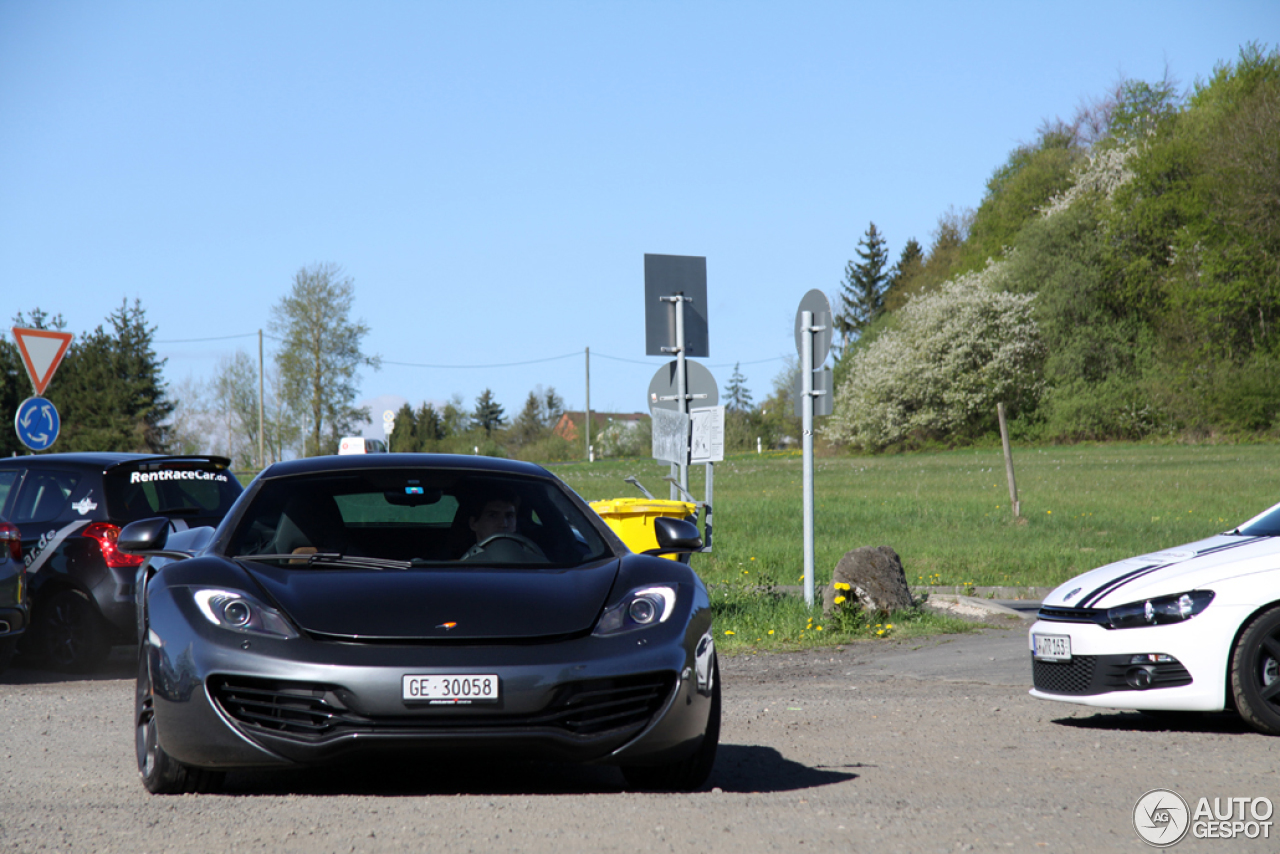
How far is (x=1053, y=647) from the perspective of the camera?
696cm

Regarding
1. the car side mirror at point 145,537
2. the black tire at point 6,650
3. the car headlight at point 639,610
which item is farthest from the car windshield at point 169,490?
the car headlight at point 639,610

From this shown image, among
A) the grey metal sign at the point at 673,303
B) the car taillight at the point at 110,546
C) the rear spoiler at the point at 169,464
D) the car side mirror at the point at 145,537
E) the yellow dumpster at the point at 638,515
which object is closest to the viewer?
the car side mirror at the point at 145,537

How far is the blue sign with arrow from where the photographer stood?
1432 centimetres

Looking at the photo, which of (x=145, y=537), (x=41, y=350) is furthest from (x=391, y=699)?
(x=41, y=350)

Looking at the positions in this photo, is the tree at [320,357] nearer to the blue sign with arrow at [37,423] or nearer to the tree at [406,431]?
the tree at [406,431]

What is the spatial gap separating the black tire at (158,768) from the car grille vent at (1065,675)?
14.4 feet

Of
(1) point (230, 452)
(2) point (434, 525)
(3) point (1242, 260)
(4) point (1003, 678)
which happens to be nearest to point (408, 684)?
(2) point (434, 525)

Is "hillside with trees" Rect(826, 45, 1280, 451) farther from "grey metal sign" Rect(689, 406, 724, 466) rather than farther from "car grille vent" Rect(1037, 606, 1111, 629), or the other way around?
"car grille vent" Rect(1037, 606, 1111, 629)

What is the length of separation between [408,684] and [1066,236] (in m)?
69.3

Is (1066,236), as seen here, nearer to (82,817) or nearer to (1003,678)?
(1003,678)

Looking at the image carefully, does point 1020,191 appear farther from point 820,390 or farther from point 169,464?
point 169,464

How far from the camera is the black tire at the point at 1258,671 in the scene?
6.32 meters

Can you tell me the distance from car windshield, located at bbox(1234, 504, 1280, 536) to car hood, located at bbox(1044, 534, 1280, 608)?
14 centimetres

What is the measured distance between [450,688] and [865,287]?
366 ft
